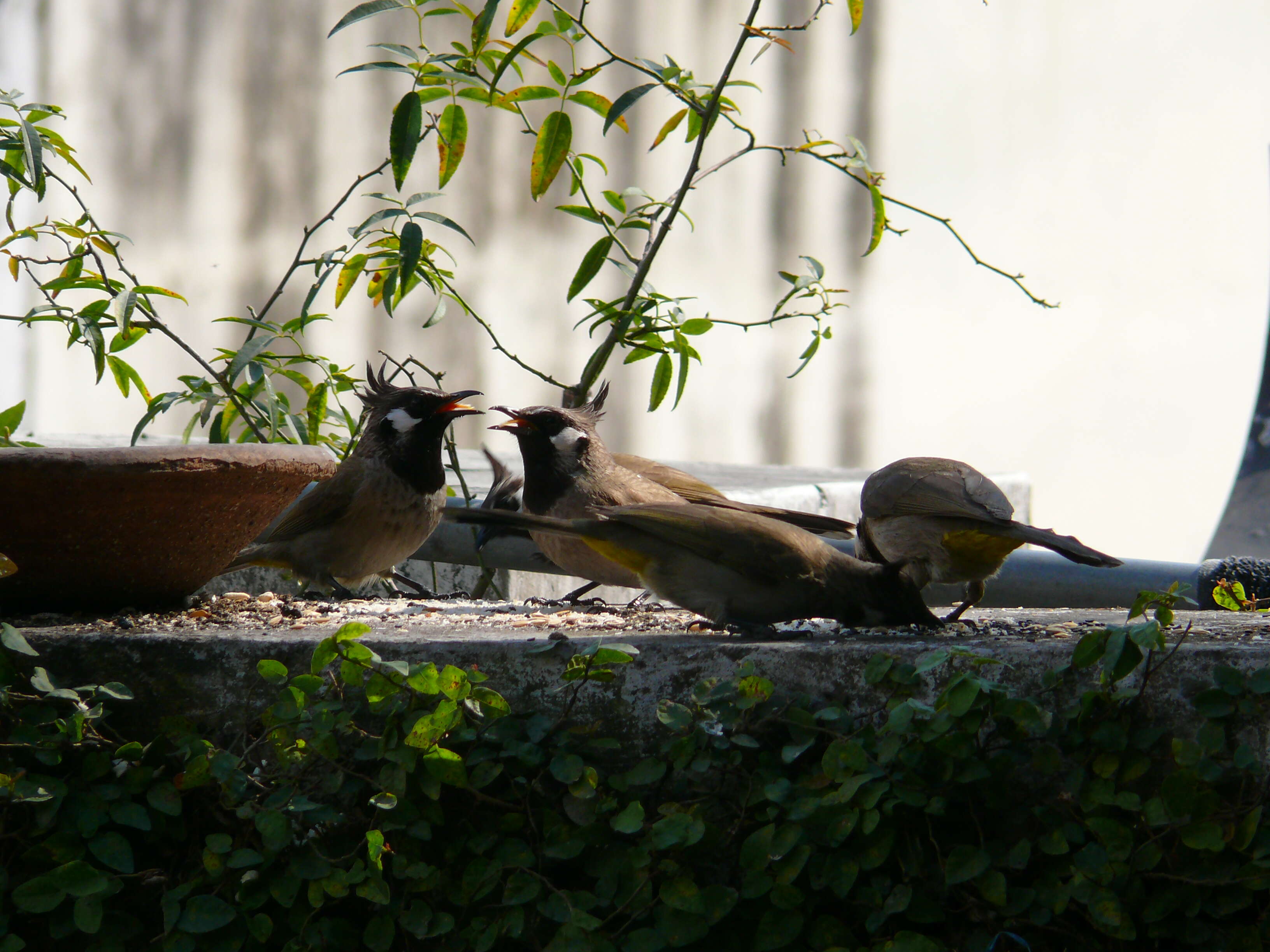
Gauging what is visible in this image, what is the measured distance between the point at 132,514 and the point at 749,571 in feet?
4.06

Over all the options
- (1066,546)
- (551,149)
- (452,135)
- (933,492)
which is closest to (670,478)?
(933,492)

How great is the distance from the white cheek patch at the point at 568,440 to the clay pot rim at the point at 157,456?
889 millimetres


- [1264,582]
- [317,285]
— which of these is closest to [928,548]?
[1264,582]

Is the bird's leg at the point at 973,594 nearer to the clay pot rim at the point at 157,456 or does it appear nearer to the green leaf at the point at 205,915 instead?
the clay pot rim at the point at 157,456

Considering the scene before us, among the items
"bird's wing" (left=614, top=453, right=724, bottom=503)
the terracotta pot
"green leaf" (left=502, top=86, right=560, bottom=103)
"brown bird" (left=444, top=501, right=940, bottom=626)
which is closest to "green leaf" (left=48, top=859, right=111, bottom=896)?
the terracotta pot

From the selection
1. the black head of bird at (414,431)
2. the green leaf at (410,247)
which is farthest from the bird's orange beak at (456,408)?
the green leaf at (410,247)

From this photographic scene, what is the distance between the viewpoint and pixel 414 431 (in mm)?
3301

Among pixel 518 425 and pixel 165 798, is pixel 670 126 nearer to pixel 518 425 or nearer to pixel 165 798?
pixel 518 425

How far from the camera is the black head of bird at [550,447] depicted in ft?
11.2

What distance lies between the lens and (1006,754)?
1.79 metres

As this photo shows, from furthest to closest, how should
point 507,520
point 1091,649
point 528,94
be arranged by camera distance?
point 528,94
point 507,520
point 1091,649

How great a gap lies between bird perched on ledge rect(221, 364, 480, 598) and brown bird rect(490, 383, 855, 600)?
0.21 metres

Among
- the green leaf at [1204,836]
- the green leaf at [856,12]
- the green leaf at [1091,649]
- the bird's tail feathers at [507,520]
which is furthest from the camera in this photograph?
the green leaf at [856,12]

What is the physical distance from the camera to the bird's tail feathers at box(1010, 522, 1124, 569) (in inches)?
96.3
